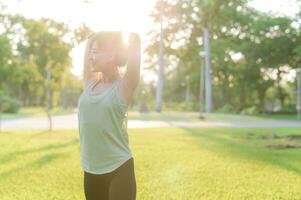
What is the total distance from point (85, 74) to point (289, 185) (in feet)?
15.9

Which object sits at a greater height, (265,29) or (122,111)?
(265,29)

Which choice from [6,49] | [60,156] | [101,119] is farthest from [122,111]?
[6,49]

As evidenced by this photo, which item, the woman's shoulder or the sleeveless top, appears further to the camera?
the woman's shoulder

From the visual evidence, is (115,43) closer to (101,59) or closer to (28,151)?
(101,59)

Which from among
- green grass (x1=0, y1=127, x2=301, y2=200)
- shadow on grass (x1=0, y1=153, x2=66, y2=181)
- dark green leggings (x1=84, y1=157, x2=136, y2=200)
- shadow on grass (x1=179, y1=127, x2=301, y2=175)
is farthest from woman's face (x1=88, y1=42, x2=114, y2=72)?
shadow on grass (x1=179, y1=127, x2=301, y2=175)

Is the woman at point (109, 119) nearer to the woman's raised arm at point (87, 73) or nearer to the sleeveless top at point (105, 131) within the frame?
the sleeveless top at point (105, 131)

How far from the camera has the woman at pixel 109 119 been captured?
2.93 meters

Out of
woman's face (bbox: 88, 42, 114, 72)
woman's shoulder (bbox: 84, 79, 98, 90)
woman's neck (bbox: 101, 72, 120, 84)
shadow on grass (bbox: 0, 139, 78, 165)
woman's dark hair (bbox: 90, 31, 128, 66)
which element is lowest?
shadow on grass (bbox: 0, 139, 78, 165)

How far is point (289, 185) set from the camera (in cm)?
725

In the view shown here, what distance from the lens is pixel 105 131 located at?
2.92m

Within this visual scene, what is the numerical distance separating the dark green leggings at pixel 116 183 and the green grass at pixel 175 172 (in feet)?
10.9

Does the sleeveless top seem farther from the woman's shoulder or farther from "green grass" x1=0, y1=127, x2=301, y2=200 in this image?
"green grass" x1=0, y1=127, x2=301, y2=200

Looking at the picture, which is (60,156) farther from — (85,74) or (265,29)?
(265,29)

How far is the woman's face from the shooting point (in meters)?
3.01
